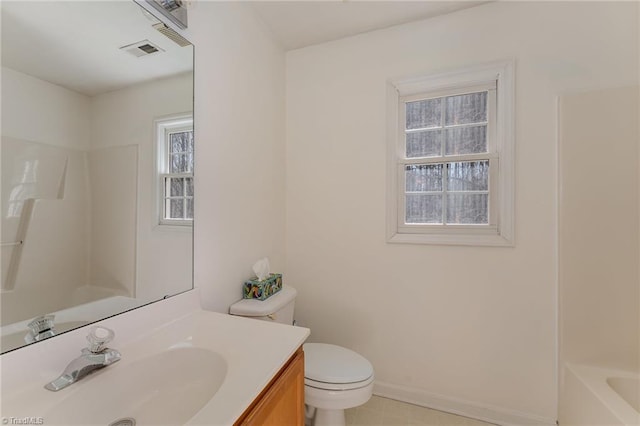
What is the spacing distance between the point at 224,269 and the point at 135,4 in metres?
1.17

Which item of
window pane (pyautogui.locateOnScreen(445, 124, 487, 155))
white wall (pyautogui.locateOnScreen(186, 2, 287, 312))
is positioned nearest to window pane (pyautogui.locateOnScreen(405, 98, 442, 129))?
window pane (pyautogui.locateOnScreen(445, 124, 487, 155))

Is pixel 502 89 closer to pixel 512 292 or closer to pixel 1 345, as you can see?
pixel 512 292

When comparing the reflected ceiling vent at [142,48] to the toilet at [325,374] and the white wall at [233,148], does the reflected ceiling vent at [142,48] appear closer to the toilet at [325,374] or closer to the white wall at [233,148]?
the white wall at [233,148]

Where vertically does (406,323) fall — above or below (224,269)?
below

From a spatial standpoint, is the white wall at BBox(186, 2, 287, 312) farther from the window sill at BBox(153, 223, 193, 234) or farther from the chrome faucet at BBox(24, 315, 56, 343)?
the chrome faucet at BBox(24, 315, 56, 343)

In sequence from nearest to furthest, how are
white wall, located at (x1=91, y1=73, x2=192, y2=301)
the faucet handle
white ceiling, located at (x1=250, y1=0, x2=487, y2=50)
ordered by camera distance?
the faucet handle
white wall, located at (x1=91, y1=73, x2=192, y2=301)
white ceiling, located at (x1=250, y1=0, x2=487, y2=50)

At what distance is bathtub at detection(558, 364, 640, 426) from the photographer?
1.18m

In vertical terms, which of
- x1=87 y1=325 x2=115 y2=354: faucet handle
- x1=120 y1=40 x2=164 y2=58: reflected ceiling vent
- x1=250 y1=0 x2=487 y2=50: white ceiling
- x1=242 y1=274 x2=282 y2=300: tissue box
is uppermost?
x1=250 y1=0 x2=487 y2=50: white ceiling


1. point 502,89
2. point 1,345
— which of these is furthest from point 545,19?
point 1,345

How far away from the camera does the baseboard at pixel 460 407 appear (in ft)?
5.10

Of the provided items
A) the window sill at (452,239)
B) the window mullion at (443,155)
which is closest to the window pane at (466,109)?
the window mullion at (443,155)

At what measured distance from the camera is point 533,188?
1.56 meters

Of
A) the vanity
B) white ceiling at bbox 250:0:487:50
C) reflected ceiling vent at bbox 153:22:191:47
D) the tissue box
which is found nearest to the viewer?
the vanity

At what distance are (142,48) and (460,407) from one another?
250cm
